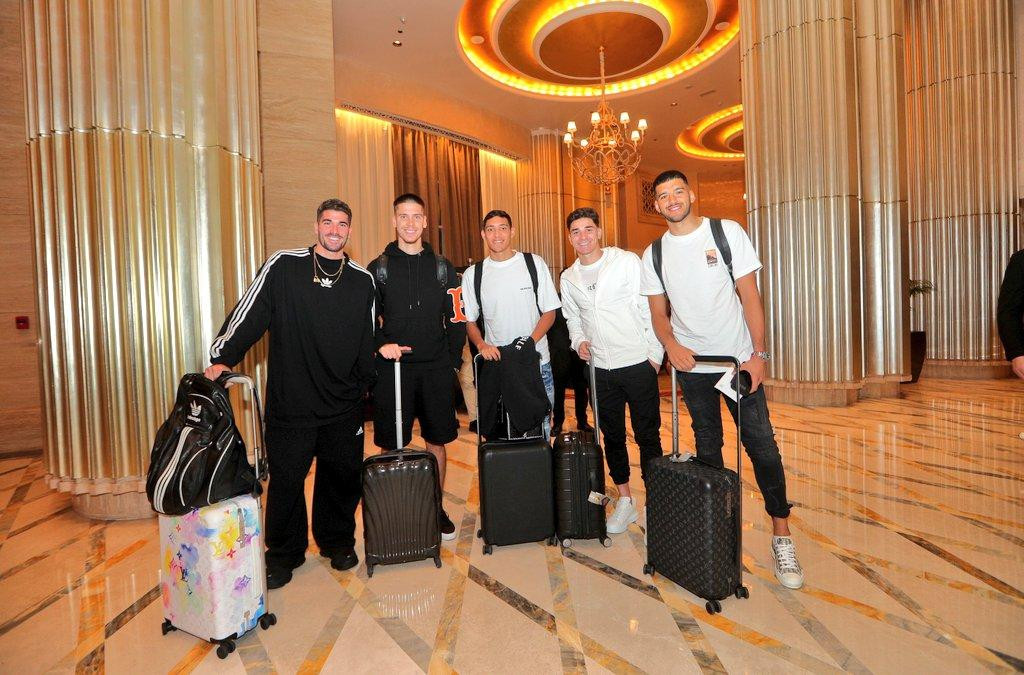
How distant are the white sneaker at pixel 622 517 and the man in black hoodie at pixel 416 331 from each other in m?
0.81

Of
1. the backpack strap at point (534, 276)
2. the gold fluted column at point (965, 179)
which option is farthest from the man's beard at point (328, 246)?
the gold fluted column at point (965, 179)

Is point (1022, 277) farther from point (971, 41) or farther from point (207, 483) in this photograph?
point (971, 41)

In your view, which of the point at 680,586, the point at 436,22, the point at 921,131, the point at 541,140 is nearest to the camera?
the point at 680,586

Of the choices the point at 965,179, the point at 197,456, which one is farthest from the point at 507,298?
the point at 965,179

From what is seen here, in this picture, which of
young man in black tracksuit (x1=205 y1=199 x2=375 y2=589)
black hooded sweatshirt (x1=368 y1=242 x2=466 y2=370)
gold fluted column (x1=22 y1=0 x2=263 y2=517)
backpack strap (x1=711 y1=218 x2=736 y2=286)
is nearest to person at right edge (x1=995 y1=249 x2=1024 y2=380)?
backpack strap (x1=711 y1=218 x2=736 y2=286)

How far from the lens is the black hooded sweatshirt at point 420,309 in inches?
107

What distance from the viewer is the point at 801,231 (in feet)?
20.2

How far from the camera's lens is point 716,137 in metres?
14.0

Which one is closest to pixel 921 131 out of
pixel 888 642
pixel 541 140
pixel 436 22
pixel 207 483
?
pixel 541 140

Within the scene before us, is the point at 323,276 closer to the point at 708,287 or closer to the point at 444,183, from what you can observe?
the point at 708,287

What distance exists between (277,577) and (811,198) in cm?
626

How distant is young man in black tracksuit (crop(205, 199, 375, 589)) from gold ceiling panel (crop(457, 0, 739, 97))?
6.41 m

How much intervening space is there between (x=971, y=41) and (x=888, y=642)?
33.7 ft

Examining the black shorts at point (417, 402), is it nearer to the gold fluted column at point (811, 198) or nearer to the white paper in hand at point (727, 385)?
the white paper in hand at point (727, 385)
